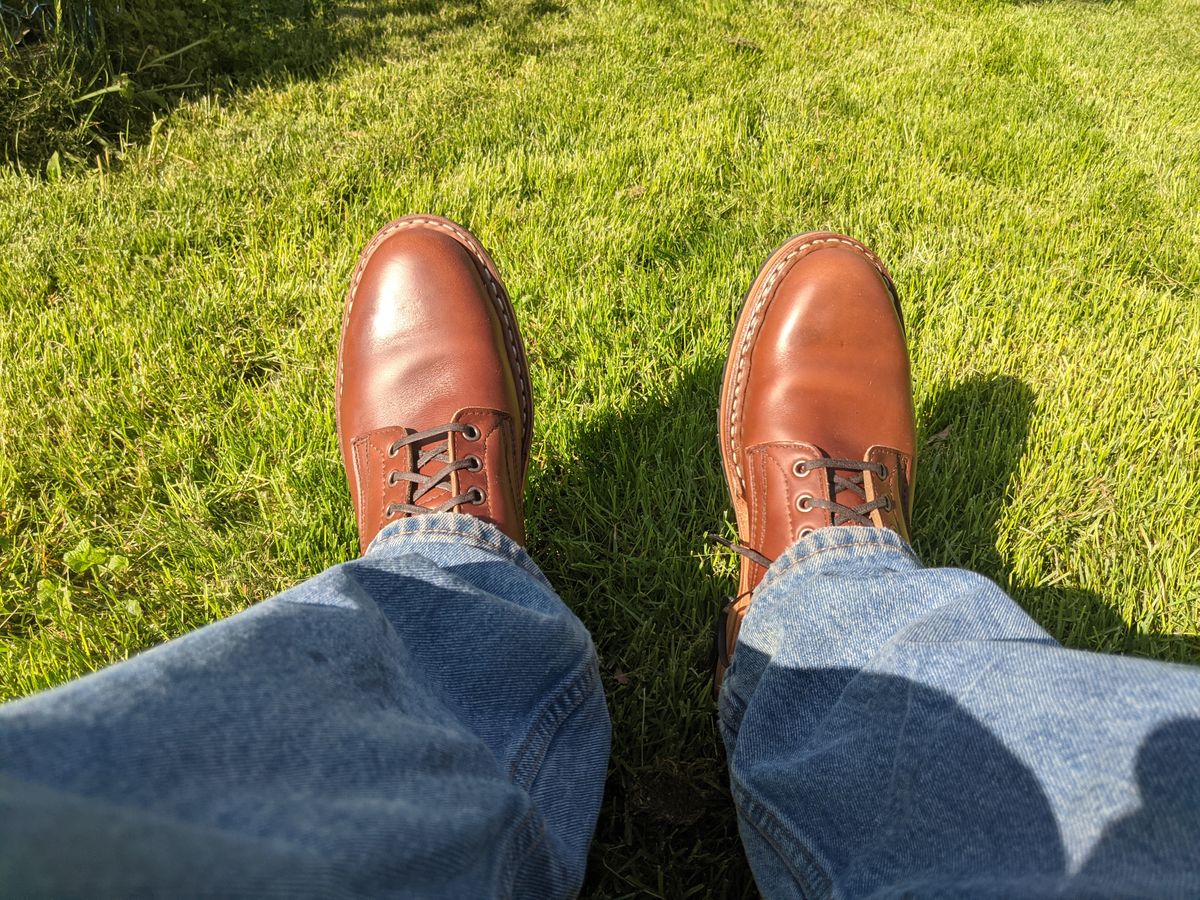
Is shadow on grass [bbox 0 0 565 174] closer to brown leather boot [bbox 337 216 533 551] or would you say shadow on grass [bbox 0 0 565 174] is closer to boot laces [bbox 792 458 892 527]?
brown leather boot [bbox 337 216 533 551]

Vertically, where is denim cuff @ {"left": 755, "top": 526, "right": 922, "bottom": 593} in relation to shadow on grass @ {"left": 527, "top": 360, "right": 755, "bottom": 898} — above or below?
above

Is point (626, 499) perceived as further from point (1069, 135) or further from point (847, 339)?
point (1069, 135)

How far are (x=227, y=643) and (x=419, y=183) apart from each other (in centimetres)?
198

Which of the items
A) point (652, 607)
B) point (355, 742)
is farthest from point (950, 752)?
point (652, 607)

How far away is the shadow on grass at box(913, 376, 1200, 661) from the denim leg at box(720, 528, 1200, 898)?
52cm

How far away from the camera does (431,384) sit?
1.69 meters

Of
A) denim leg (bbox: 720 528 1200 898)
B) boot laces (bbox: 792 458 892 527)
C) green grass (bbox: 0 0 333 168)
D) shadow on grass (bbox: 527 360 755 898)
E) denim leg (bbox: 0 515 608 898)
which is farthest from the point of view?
green grass (bbox: 0 0 333 168)

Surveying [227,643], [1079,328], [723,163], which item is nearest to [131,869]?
[227,643]

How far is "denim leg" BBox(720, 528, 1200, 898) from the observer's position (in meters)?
0.67

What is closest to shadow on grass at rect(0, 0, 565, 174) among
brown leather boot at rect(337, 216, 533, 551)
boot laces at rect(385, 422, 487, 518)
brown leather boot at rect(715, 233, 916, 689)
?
brown leather boot at rect(337, 216, 533, 551)

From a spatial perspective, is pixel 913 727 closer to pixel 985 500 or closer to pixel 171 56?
pixel 985 500

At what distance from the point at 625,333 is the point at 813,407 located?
51 cm

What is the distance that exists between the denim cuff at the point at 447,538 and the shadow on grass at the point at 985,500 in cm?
87

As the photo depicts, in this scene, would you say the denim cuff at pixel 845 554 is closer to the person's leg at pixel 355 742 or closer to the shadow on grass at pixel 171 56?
the person's leg at pixel 355 742
